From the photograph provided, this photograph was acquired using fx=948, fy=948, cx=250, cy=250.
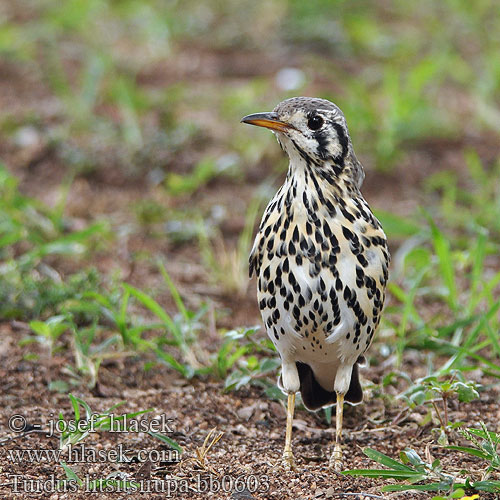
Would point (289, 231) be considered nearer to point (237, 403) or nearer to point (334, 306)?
point (334, 306)

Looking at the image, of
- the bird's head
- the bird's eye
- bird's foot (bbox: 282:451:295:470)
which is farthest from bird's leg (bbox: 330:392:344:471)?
the bird's eye

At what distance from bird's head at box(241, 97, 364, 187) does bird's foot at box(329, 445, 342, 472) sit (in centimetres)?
124

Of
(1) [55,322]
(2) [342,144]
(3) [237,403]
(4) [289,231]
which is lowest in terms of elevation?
(3) [237,403]

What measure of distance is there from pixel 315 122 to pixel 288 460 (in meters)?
1.52

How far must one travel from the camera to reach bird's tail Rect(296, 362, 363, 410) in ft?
15.3

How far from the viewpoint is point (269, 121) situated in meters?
4.23

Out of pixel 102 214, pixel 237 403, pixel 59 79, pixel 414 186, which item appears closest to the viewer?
pixel 237 403

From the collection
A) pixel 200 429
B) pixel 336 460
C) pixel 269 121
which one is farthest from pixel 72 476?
pixel 269 121

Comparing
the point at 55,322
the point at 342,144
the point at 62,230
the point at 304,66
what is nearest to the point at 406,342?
the point at 342,144

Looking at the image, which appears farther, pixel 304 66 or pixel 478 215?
pixel 304 66

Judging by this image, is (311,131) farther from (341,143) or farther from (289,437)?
(289,437)

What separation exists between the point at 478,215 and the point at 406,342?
7.05ft

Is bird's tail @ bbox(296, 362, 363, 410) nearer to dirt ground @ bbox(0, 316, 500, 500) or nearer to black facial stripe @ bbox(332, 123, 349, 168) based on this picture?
dirt ground @ bbox(0, 316, 500, 500)

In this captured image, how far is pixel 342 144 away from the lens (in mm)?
4316
